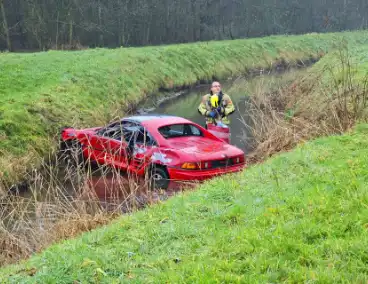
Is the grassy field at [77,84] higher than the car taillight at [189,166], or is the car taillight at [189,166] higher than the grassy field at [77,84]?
the grassy field at [77,84]

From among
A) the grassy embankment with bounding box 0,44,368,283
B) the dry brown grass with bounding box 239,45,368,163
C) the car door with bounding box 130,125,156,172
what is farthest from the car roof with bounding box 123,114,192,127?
the grassy embankment with bounding box 0,44,368,283

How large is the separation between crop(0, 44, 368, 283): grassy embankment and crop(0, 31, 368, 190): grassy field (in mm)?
3500

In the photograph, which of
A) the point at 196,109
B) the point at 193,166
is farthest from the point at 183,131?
the point at 196,109

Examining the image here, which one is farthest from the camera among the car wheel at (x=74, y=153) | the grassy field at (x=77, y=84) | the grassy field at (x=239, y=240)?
the grassy field at (x=77, y=84)

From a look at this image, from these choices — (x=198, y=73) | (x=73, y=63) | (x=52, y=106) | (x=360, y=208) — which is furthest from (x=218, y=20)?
(x=360, y=208)

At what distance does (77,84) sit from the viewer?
57.7 ft

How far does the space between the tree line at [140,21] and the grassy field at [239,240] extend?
18.7 meters

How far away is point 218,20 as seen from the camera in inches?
1759

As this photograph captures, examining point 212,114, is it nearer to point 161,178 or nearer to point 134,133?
point 134,133

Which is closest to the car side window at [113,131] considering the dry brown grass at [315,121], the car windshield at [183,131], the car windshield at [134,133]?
the car windshield at [134,133]

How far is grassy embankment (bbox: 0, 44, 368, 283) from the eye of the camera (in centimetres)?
414

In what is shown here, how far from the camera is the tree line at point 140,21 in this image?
2988 centimetres

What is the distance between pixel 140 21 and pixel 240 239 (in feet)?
109

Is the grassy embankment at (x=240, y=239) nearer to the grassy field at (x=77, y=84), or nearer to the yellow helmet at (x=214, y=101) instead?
the grassy field at (x=77, y=84)
